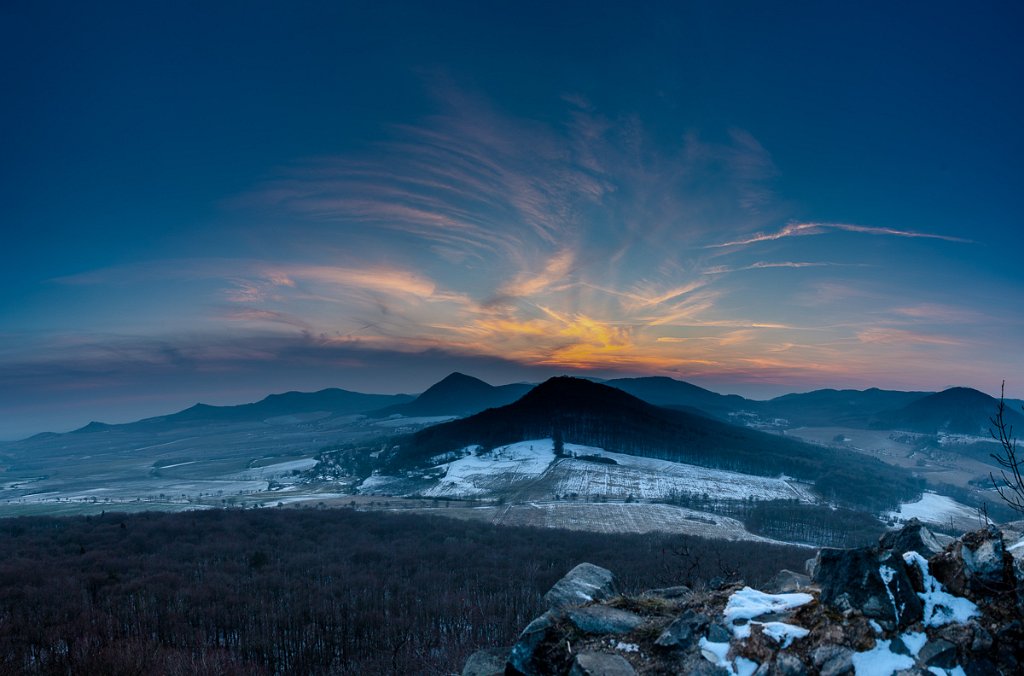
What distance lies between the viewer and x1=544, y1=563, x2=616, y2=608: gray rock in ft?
59.9

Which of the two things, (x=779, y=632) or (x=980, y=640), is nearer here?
(x=980, y=640)

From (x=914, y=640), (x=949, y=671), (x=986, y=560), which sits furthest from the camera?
(x=986, y=560)

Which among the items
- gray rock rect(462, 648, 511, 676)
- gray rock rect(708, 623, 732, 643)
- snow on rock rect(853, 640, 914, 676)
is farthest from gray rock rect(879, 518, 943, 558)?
gray rock rect(462, 648, 511, 676)

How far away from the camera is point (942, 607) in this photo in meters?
9.59

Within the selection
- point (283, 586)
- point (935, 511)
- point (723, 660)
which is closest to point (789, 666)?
point (723, 660)

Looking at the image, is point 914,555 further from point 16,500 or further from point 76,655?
point 16,500

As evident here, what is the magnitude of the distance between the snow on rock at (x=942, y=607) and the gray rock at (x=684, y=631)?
4416mm

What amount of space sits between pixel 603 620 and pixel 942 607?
7562 millimetres

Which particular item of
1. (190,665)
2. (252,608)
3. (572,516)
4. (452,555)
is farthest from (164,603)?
(572,516)

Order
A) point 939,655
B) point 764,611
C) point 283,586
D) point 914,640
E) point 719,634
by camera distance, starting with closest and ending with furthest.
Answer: point 939,655
point 914,640
point 719,634
point 764,611
point 283,586

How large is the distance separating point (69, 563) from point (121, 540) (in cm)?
→ 2081

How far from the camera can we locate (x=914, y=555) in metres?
10.7

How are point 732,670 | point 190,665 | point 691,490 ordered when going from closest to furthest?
point 732,670, point 190,665, point 691,490

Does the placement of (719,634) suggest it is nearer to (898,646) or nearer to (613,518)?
(898,646)
